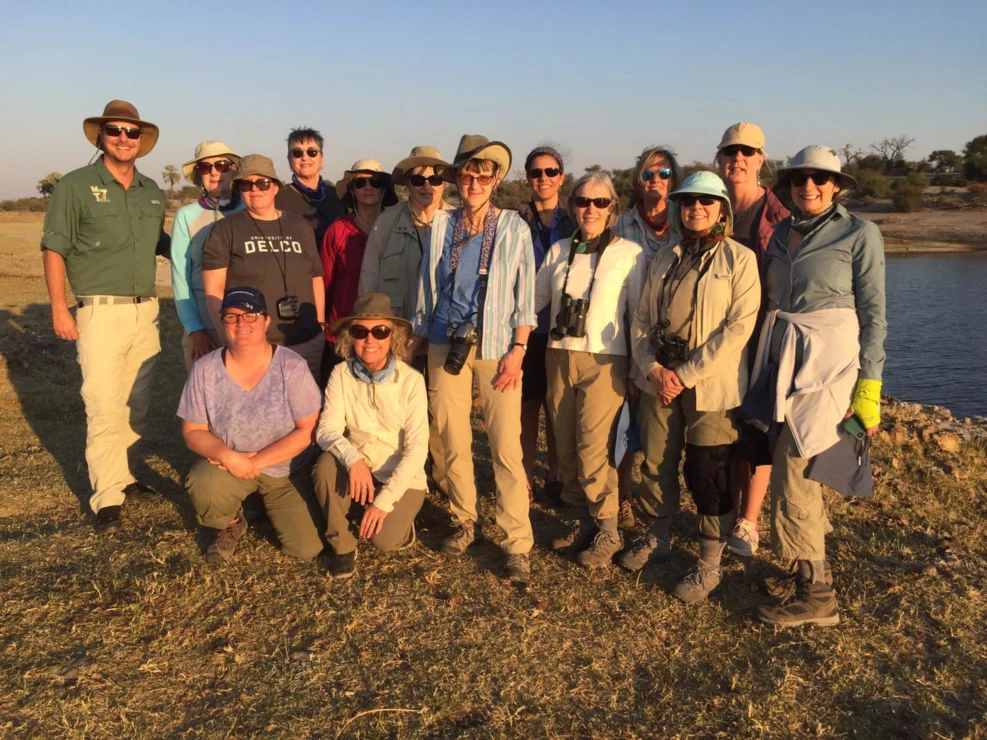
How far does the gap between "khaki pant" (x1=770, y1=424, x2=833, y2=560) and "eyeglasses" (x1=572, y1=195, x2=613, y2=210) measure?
1500mm

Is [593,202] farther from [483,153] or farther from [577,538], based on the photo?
[577,538]

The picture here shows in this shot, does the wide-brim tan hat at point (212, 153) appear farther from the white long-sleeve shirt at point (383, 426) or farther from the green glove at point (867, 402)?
the green glove at point (867, 402)

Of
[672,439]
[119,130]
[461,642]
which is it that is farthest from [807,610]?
[119,130]

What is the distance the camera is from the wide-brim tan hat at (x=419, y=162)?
176 inches

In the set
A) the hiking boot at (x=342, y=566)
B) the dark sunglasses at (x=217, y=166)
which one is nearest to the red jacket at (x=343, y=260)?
the dark sunglasses at (x=217, y=166)

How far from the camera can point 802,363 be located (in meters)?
3.44

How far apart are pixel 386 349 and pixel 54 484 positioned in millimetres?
3105

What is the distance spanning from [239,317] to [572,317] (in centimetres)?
181

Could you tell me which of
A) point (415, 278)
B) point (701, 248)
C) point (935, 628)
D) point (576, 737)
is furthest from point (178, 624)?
point (935, 628)

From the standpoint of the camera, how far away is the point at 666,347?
370cm

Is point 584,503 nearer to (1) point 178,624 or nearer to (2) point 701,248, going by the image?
(2) point 701,248

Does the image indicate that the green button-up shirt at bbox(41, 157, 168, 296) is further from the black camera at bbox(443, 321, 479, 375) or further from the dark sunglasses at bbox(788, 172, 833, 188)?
the dark sunglasses at bbox(788, 172, 833, 188)

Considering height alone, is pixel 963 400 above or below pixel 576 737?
below

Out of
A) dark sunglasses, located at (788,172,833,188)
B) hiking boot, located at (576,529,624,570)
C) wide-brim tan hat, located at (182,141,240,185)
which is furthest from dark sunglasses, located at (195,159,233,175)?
dark sunglasses, located at (788,172,833,188)
